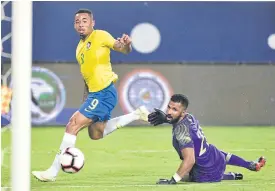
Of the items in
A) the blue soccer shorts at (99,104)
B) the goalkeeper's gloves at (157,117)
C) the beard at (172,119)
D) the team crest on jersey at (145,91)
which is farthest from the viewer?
the team crest on jersey at (145,91)

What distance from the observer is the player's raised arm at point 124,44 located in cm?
576

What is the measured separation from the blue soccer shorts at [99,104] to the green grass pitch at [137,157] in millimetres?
548

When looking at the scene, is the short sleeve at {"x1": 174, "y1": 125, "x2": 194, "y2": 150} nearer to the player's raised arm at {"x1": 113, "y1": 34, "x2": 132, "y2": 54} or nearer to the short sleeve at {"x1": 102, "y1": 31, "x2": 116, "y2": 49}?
the player's raised arm at {"x1": 113, "y1": 34, "x2": 132, "y2": 54}

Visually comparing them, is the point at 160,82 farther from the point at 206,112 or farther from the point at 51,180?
the point at 51,180

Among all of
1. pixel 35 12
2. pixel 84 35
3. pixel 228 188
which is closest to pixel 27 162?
pixel 228 188

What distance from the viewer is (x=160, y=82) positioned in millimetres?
12961

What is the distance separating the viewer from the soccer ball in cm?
592

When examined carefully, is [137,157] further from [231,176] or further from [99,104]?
[231,176]

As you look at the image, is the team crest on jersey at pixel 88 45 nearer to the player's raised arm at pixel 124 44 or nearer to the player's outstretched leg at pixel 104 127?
the player's raised arm at pixel 124 44

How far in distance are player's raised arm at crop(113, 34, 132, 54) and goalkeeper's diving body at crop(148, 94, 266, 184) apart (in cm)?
57

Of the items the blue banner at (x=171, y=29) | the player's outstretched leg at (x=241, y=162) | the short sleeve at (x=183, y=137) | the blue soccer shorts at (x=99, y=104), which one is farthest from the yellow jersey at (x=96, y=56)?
the blue banner at (x=171, y=29)

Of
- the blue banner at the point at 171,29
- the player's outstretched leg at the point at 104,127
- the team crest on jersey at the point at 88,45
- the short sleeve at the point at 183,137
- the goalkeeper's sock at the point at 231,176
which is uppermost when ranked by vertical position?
the blue banner at the point at 171,29

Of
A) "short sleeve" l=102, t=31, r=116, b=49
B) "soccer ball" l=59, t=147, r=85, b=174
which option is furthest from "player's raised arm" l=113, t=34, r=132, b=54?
"soccer ball" l=59, t=147, r=85, b=174

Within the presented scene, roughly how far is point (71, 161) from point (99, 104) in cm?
74
